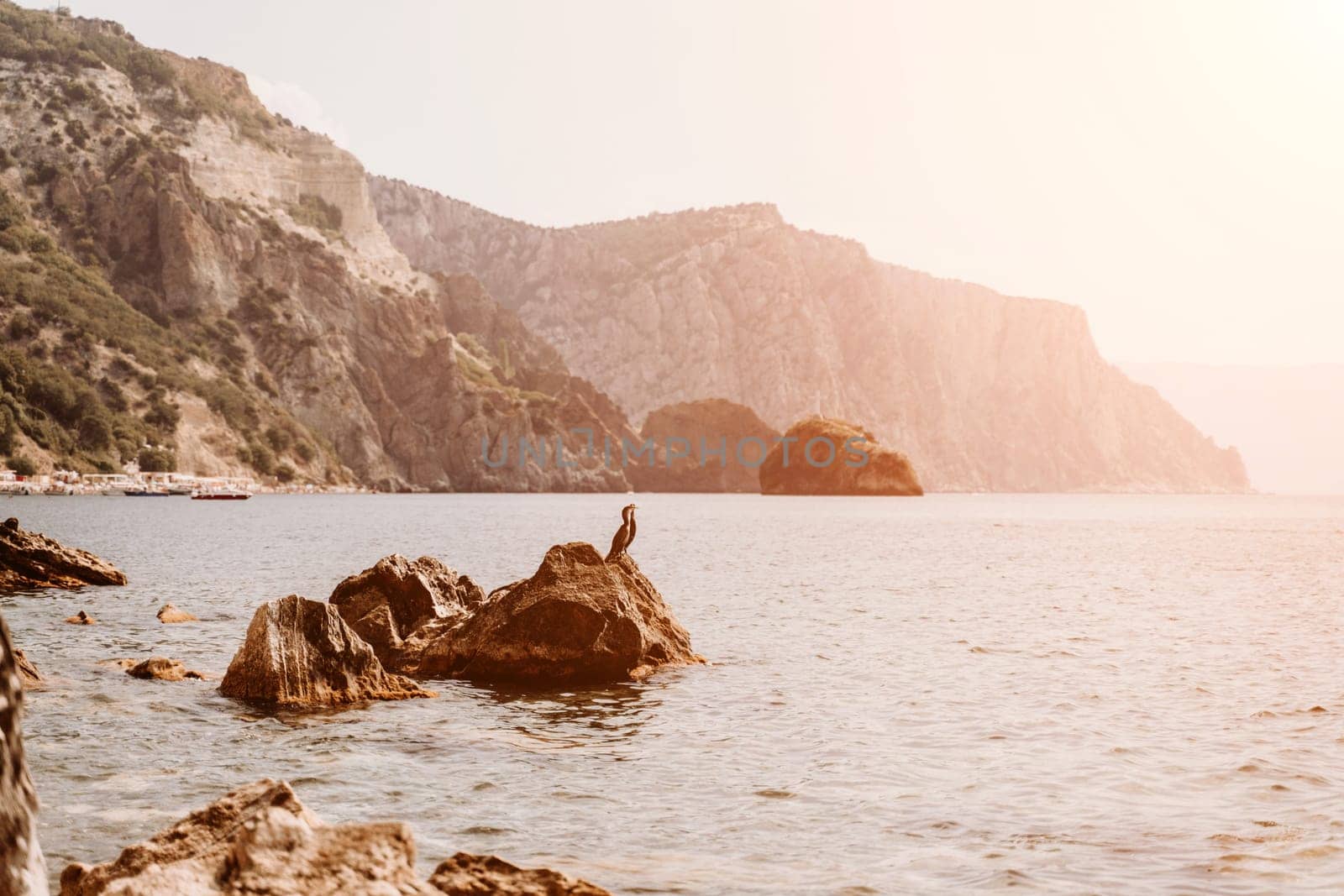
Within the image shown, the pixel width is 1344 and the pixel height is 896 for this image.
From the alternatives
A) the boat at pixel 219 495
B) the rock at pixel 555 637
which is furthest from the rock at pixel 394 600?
the boat at pixel 219 495

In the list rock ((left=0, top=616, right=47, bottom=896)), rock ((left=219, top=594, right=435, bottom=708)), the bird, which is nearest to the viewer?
rock ((left=0, top=616, right=47, bottom=896))

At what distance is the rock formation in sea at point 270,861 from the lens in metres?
6.32

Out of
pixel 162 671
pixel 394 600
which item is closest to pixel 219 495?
pixel 394 600

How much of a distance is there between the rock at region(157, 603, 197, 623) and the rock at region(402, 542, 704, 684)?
1119 cm

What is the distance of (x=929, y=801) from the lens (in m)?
13.9

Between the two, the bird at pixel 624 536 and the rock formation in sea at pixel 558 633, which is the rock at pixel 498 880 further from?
the bird at pixel 624 536

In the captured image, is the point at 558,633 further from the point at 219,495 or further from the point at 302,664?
the point at 219,495

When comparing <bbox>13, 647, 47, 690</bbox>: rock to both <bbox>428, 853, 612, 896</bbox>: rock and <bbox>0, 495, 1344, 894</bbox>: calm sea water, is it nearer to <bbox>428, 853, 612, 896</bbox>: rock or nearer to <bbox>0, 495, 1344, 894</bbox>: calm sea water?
<bbox>0, 495, 1344, 894</bbox>: calm sea water

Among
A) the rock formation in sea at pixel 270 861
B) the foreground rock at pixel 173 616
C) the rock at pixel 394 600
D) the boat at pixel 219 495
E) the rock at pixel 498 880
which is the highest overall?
the rock formation in sea at pixel 270 861

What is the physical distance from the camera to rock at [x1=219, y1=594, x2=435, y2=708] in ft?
66.1

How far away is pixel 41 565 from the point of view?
136ft

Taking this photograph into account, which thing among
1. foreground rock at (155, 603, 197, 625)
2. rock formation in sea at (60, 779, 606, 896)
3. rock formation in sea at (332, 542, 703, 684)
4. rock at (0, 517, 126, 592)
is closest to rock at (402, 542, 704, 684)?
rock formation in sea at (332, 542, 703, 684)

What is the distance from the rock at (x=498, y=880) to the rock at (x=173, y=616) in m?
27.4

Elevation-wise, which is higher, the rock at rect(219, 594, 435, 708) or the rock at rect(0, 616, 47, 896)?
the rock at rect(0, 616, 47, 896)
